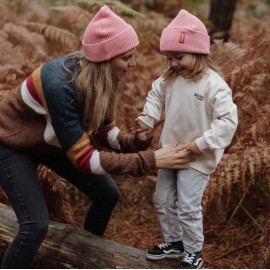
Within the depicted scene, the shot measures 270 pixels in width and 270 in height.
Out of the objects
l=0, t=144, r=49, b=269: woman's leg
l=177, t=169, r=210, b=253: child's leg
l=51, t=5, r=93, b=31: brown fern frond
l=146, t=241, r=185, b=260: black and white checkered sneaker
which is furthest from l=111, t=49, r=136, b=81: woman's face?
l=51, t=5, r=93, b=31: brown fern frond

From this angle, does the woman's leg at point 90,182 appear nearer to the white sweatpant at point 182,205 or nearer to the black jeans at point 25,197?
the black jeans at point 25,197

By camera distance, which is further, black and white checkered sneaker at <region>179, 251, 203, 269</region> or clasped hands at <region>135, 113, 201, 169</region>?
black and white checkered sneaker at <region>179, 251, 203, 269</region>

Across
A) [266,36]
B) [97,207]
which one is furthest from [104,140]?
[266,36]

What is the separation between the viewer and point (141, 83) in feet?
16.6

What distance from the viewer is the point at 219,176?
343 cm

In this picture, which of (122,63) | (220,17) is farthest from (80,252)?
(220,17)

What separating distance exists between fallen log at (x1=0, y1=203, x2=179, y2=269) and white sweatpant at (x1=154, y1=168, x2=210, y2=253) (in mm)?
230

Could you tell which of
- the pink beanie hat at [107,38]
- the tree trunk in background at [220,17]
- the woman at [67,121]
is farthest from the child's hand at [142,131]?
the tree trunk in background at [220,17]

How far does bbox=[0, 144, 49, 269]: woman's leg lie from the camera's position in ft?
9.44

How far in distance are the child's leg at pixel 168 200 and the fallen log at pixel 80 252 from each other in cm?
25

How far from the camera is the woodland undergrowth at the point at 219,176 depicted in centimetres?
355

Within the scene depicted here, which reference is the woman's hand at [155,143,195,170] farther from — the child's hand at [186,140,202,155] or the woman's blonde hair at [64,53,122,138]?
the woman's blonde hair at [64,53,122,138]

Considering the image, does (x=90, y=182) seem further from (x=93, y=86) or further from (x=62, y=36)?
(x=62, y=36)

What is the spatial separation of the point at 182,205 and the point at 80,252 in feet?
2.74
